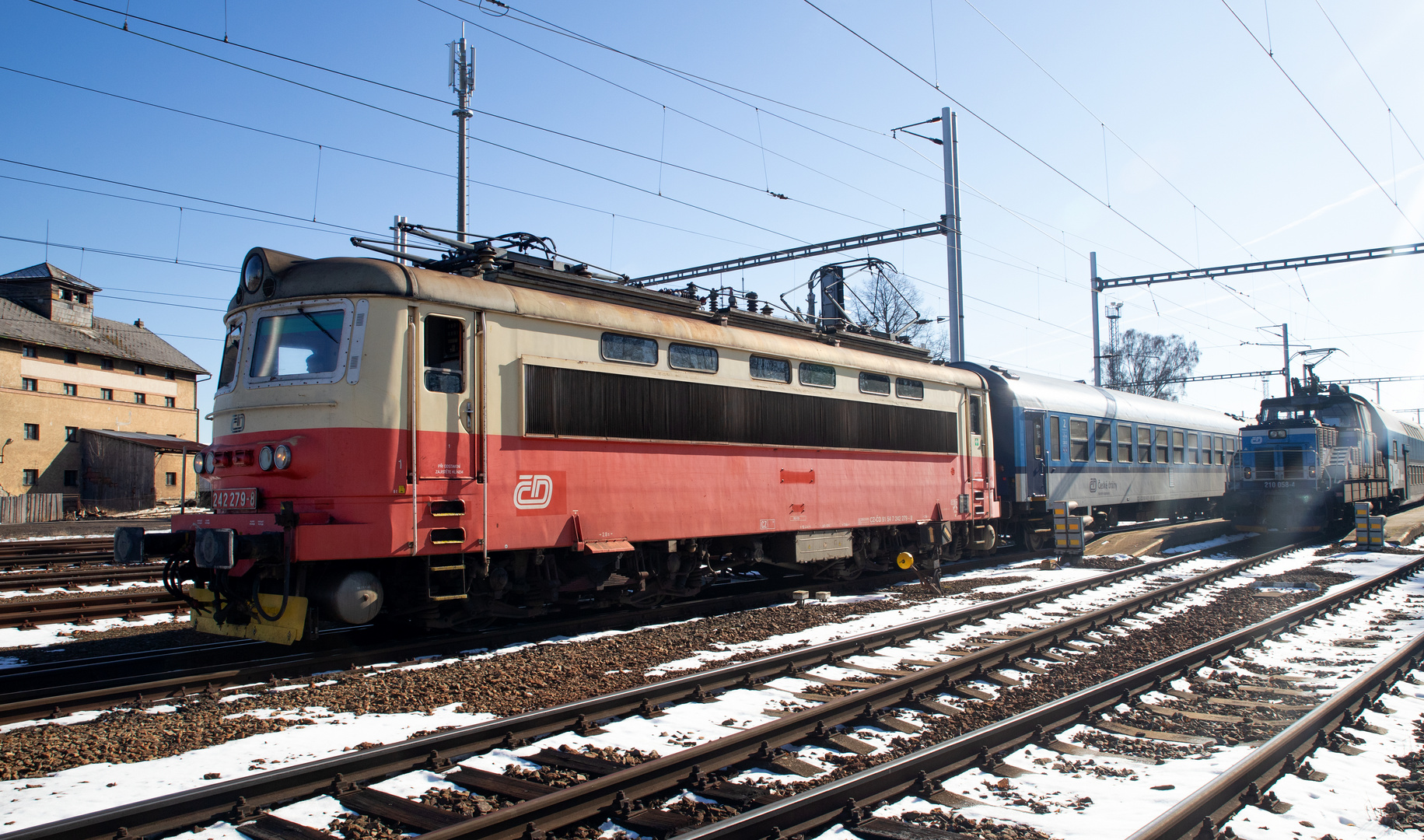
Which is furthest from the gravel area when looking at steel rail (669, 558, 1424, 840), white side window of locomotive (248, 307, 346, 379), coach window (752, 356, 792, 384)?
coach window (752, 356, 792, 384)

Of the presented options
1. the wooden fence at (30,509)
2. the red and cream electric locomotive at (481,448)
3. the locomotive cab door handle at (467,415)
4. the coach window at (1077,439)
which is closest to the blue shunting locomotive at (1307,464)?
the coach window at (1077,439)

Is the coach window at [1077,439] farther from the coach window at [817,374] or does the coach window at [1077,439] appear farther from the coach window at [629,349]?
the coach window at [629,349]

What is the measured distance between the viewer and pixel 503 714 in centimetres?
614

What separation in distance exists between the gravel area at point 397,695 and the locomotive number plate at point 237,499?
5.48 feet

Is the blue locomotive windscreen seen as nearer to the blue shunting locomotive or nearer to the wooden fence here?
the blue shunting locomotive

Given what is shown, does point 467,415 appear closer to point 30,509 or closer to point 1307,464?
point 1307,464

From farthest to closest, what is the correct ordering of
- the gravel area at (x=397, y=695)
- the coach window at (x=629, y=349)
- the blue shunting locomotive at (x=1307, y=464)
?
1. the blue shunting locomotive at (x=1307, y=464)
2. the coach window at (x=629, y=349)
3. the gravel area at (x=397, y=695)

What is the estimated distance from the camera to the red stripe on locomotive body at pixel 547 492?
744 cm

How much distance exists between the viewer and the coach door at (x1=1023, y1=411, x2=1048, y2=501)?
17078 mm

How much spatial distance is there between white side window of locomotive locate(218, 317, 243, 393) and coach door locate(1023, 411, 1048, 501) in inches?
544

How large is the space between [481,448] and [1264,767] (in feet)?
21.1

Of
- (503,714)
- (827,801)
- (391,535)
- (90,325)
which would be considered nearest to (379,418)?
(391,535)

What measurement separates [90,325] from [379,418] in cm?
4606

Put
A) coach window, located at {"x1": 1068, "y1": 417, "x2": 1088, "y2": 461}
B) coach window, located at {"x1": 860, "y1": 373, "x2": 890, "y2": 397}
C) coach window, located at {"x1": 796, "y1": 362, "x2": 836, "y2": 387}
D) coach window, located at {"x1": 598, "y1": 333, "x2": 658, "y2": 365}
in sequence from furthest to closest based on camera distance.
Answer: coach window, located at {"x1": 1068, "y1": 417, "x2": 1088, "y2": 461} < coach window, located at {"x1": 860, "y1": 373, "x2": 890, "y2": 397} < coach window, located at {"x1": 796, "y1": 362, "x2": 836, "y2": 387} < coach window, located at {"x1": 598, "y1": 333, "x2": 658, "y2": 365}
